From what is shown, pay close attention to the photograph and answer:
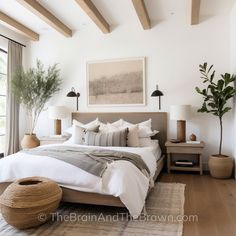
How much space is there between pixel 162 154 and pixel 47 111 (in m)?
2.88

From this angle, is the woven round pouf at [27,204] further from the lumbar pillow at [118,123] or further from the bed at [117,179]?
the lumbar pillow at [118,123]

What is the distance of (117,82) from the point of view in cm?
504

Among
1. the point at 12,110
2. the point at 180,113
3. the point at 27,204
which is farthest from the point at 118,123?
the point at 27,204

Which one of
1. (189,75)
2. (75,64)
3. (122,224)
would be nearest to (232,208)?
(122,224)

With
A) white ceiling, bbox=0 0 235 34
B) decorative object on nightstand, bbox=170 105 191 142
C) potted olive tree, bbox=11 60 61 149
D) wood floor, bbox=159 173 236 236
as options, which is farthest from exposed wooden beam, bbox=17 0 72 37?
wood floor, bbox=159 173 236 236

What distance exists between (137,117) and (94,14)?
2163 mm

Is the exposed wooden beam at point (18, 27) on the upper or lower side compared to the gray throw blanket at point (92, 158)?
upper

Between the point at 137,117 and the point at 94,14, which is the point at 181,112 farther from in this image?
the point at 94,14

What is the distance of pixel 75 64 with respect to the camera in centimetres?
534

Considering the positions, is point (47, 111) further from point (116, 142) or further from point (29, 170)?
point (29, 170)

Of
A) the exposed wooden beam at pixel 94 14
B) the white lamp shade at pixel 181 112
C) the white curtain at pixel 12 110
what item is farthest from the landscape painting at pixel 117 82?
the white curtain at pixel 12 110

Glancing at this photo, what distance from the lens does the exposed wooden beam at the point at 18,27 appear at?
4.35m

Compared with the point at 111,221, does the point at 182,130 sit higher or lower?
higher

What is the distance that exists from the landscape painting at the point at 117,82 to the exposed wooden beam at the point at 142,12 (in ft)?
2.27
